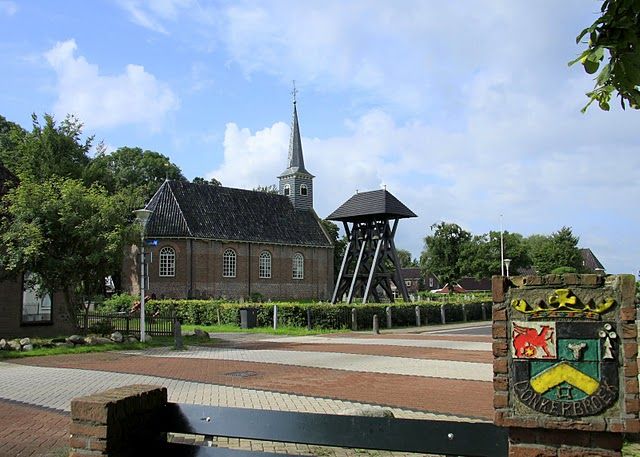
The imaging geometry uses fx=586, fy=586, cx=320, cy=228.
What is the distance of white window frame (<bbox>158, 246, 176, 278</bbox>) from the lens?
1796 inches

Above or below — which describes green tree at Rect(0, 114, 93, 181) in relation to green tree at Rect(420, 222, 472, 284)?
above

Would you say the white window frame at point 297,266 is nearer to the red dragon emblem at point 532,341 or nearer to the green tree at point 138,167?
the green tree at point 138,167

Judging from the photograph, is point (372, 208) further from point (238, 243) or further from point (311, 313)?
point (238, 243)

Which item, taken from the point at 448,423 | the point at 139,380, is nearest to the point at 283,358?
the point at 139,380

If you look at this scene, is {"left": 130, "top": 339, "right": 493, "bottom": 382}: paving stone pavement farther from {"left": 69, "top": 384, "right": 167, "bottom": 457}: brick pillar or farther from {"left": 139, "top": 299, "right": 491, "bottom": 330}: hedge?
{"left": 69, "top": 384, "right": 167, "bottom": 457}: brick pillar

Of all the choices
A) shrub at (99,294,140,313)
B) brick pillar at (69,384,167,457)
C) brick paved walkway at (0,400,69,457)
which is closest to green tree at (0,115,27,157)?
shrub at (99,294,140,313)

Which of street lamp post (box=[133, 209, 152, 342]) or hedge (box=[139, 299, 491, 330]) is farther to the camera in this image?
hedge (box=[139, 299, 491, 330])

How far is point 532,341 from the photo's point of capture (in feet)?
10.9

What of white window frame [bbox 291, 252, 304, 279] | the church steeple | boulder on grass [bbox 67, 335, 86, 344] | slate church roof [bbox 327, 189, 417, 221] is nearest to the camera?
boulder on grass [bbox 67, 335, 86, 344]

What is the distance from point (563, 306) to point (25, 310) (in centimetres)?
2182

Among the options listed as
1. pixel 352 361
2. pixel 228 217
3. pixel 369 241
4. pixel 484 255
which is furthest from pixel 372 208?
pixel 484 255

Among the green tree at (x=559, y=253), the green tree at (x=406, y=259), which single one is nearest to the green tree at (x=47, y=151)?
the green tree at (x=559, y=253)

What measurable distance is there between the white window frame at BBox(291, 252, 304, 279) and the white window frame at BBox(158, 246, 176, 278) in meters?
12.3

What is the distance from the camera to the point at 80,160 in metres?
50.8
